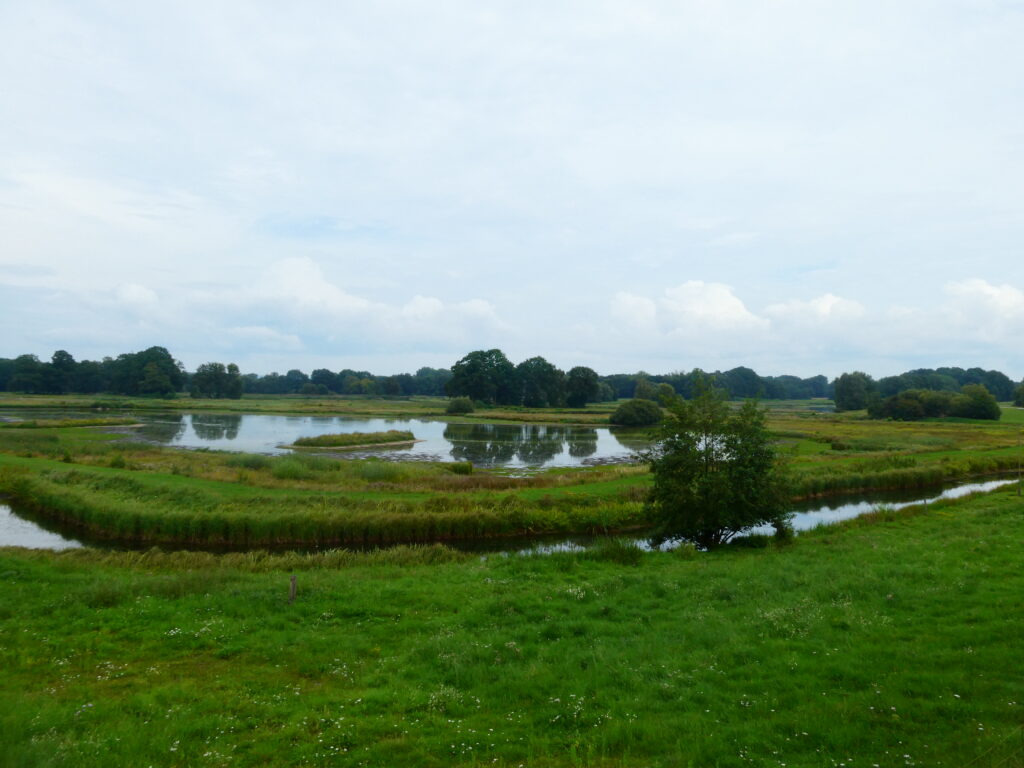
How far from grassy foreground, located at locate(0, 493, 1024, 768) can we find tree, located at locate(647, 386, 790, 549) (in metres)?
3.87

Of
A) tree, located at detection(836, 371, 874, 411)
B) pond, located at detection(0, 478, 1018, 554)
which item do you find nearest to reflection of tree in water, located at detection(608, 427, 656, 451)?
pond, located at detection(0, 478, 1018, 554)

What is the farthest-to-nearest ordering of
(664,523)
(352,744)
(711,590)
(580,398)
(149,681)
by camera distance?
(580,398), (664,523), (711,590), (149,681), (352,744)

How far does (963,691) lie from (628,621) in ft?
18.8

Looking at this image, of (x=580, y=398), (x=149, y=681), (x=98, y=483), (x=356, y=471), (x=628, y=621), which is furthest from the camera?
(x=580, y=398)

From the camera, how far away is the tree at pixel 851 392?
433ft

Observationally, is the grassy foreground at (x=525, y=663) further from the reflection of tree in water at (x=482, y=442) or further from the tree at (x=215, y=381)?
the tree at (x=215, y=381)

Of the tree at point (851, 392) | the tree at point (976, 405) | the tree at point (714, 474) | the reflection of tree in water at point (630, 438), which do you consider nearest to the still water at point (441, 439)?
the reflection of tree in water at point (630, 438)

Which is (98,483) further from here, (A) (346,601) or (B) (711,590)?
(B) (711,590)

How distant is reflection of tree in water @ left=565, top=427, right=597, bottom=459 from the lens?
55.4 meters

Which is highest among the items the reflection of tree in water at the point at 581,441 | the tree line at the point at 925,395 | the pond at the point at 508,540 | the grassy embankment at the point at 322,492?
the tree line at the point at 925,395

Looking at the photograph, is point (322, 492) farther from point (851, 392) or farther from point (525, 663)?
point (851, 392)

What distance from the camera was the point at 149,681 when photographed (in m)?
9.22

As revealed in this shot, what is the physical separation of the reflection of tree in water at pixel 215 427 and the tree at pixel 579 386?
239ft

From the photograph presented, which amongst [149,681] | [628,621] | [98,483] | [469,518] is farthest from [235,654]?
[98,483]
